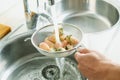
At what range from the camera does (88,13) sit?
1.42m

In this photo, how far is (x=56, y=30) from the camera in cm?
99

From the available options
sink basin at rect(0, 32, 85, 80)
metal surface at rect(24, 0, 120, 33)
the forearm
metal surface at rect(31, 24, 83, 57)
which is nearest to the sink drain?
sink basin at rect(0, 32, 85, 80)

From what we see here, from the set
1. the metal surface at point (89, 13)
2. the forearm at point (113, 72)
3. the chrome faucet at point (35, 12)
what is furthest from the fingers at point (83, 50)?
the metal surface at point (89, 13)

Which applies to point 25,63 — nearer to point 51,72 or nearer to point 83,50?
point 51,72

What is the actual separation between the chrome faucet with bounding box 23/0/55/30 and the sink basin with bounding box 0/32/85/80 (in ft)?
0.16

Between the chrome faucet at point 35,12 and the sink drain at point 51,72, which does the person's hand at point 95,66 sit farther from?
the chrome faucet at point 35,12

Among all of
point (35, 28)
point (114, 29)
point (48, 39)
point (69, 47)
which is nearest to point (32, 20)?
point (35, 28)

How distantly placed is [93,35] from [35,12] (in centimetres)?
26

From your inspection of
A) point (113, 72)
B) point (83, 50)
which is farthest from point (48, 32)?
point (113, 72)

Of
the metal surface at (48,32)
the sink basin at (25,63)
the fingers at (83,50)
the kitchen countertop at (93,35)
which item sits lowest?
the sink basin at (25,63)

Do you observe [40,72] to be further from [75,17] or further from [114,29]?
[75,17]

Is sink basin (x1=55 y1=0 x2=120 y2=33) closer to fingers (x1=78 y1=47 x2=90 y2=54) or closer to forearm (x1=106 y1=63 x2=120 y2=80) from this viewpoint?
fingers (x1=78 y1=47 x2=90 y2=54)

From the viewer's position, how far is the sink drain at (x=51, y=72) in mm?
986

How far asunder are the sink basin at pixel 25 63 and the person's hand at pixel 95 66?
0.41 feet
